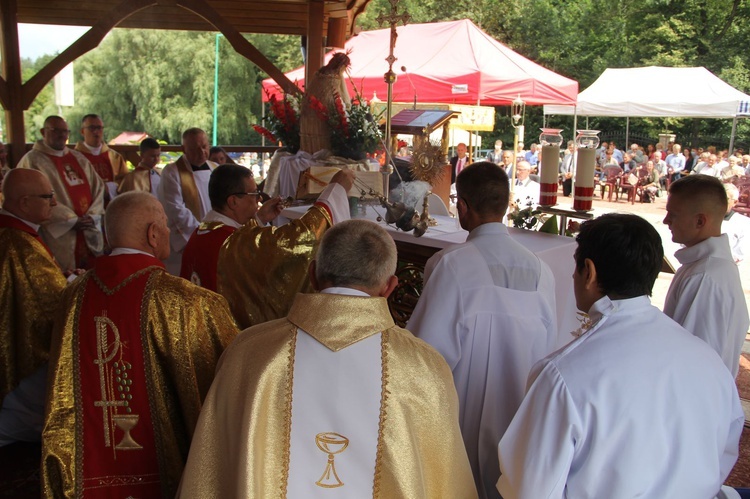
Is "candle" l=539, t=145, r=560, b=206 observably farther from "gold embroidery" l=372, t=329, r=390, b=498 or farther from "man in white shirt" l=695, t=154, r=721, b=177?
"man in white shirt" l=695, t=154, r=721, b=177

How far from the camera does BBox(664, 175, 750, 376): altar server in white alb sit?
2648 mm

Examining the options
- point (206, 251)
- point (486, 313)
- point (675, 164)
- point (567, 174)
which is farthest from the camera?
point (675, 164)

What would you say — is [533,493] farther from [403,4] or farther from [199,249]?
[403,4]

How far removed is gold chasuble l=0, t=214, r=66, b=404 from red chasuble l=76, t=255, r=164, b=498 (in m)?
0.91

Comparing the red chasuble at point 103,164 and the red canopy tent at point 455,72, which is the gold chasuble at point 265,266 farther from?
the red canopy tent at point 455,72

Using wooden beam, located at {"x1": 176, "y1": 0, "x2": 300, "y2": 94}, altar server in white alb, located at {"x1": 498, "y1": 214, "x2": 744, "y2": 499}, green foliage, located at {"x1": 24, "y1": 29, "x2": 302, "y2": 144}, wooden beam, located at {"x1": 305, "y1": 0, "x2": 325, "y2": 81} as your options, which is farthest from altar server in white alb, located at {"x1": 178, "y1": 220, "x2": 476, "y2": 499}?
green foliage, located at {"x1": 24, "y1": 29, "x2": 302, "y2": 144}

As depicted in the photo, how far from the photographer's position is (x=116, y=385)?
2.57 m

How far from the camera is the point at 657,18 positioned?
A: 28.0 metres

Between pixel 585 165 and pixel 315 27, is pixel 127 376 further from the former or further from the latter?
pixel 315 27

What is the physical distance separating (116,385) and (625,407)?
1821mm

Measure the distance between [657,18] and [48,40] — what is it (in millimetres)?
25477

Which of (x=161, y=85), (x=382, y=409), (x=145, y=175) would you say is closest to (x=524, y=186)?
(x=145, y=175)

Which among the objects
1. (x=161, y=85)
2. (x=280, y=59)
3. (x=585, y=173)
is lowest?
(x=585, y=173)

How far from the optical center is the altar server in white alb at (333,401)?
5.96 ft
